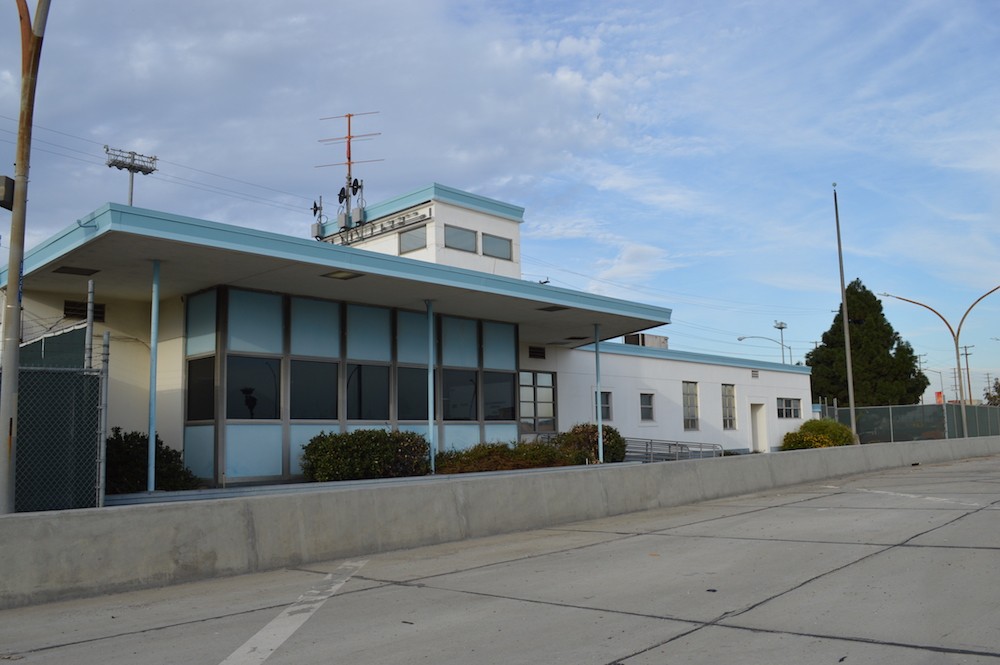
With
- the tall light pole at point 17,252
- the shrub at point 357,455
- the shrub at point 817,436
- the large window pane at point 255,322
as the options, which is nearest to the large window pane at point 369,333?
the large window pane at point 255,322

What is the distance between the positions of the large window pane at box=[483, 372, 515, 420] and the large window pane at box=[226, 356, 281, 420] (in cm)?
645

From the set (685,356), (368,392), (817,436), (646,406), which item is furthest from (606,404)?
(368,392)

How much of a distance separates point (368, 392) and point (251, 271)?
15.5 feet

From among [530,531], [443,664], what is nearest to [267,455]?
[530,531]

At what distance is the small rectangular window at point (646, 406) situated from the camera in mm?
31109

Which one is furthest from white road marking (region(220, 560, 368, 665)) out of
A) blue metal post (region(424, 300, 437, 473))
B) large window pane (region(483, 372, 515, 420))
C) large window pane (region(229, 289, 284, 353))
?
large window pane (region(483, 372, 515, 420))

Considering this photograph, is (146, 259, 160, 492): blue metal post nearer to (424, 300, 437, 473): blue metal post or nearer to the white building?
the white building

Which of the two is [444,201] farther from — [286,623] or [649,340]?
[286,623]

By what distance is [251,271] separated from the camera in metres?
16.0

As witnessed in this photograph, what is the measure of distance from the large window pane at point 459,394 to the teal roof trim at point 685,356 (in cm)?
730

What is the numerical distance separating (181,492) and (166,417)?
4491 mm

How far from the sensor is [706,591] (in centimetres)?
782

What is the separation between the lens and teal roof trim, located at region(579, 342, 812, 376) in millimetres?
30062

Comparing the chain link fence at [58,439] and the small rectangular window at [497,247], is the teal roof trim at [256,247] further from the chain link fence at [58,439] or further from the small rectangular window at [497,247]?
the small rectangular window at [497,247]
